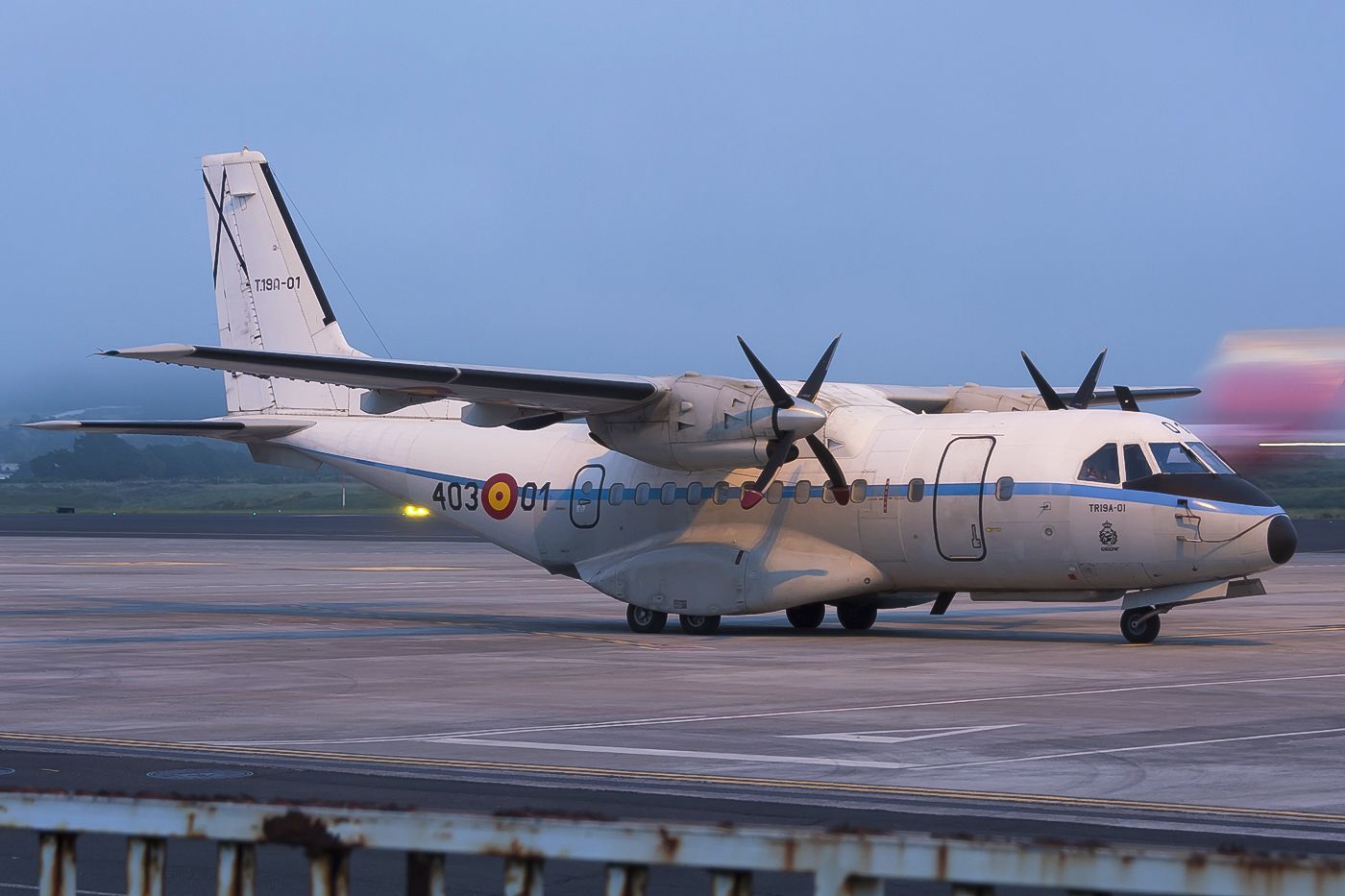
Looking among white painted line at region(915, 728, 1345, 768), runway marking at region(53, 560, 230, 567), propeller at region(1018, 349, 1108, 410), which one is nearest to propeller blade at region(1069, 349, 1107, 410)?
propeller at region(1018, 349, 1108, 410)

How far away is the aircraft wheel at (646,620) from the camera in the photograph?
25172mm

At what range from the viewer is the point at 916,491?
22.7 metres

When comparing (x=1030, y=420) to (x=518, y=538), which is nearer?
(x=1030, y=420)

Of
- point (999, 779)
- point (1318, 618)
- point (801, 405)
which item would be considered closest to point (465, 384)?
point (801, 405)

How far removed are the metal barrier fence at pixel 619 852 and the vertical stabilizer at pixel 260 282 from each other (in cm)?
2602

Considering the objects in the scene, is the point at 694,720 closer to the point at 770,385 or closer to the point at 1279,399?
the point at 770,385

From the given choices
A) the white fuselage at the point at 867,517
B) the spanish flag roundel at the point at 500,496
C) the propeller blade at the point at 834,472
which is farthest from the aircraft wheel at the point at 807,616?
the spanish flag roundel at the point at 500,496

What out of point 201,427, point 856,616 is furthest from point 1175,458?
point 201,427

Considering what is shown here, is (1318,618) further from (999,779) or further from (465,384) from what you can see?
(999,779)

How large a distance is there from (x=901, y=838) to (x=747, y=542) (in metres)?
20.2

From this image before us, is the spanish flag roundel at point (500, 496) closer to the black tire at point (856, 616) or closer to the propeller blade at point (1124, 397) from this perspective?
the black tire at point (856, 616)

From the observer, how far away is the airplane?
21312 mm

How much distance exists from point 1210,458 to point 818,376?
5.41 meters

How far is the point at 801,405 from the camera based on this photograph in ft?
74.8
